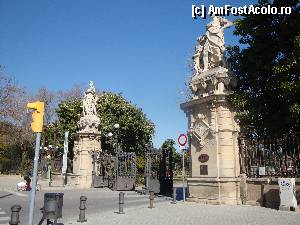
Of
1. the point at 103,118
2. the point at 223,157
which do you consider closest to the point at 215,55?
the point at 223,157

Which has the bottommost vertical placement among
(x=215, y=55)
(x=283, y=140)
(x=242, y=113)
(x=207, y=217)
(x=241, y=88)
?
(x=207, y=217)

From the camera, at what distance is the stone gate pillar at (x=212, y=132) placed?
43.7ft

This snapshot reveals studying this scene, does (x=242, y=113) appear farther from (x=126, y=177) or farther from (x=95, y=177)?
(x=95, y=177)

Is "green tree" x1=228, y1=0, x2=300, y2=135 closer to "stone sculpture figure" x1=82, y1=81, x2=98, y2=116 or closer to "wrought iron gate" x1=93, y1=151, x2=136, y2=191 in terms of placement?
"wrought iron gate" x1=93, y1=151, x2=136, y2=191

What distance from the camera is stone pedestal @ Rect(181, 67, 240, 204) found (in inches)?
523

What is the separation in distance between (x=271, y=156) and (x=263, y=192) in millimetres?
1384

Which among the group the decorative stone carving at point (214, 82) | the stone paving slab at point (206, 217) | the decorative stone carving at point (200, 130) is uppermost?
the decorative stone carving at point (214, 82)

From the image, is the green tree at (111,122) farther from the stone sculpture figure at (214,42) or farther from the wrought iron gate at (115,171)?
the stone sculpture figure at (214,42)

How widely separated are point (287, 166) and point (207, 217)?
13.9 feet

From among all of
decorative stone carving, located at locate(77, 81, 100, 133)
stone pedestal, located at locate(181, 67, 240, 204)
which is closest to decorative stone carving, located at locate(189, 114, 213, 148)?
stone pedestal, located at locate(181, 67, 240, 204)

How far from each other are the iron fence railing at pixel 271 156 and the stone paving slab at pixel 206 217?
1.63 m

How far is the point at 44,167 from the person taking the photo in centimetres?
3741

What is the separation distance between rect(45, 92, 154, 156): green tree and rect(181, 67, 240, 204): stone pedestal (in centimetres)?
2374

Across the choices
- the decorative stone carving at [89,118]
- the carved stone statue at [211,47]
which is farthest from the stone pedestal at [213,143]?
the decorative stone carving at [89,118]
